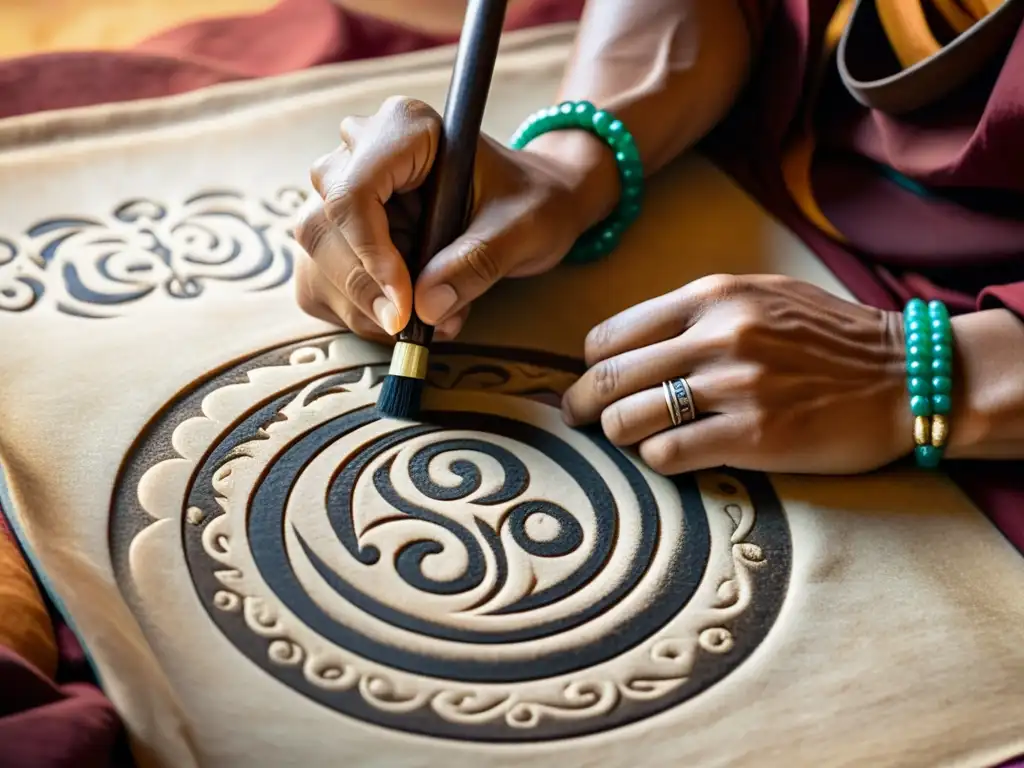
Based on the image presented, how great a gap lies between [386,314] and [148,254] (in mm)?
206

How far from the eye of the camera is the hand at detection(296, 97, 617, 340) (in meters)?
0.59

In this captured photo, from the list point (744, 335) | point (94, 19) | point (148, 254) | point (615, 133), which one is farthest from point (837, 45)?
point (94, 19)

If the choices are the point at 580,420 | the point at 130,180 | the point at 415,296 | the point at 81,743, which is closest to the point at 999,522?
the point at 580,420

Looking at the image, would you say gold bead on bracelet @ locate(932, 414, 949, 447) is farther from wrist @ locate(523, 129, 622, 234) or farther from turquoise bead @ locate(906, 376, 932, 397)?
wrist @ locate(523, 129, 622, 234)

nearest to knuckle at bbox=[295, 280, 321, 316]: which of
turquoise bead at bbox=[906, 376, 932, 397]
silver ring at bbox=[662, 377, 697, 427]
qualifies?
silver ring at bbox=[662, 377, 697, 427]

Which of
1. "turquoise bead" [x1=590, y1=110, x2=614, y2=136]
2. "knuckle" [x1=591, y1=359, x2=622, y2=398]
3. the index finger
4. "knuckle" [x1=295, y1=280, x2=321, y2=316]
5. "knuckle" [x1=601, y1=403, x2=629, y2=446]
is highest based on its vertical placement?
"turquoise bead" [x1=590, y1=110, x2=614, y2=136]

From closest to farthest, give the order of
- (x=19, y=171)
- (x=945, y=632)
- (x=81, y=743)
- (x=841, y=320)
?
(x=81, y=743) < (x=945, y=632) < (x=841, y=320) < (x=19, y=171)

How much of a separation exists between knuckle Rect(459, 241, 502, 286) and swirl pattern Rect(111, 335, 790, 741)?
0.23 ft

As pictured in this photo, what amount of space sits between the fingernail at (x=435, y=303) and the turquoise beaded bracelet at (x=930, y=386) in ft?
0.87

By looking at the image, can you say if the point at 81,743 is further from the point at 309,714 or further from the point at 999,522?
the point at 999,522

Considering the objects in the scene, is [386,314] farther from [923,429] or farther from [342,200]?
[923,429]

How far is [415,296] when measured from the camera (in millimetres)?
596

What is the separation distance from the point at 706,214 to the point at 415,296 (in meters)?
0.28

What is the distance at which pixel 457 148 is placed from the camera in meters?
0.61
